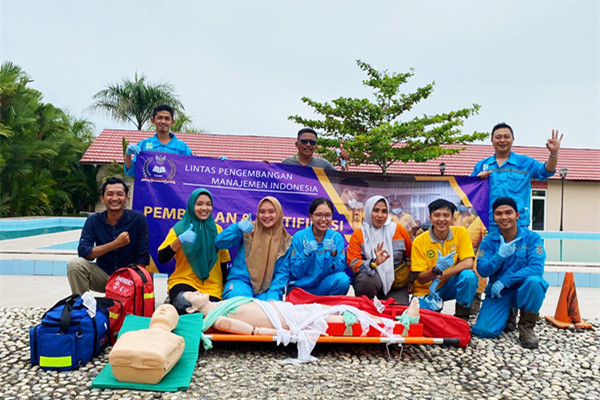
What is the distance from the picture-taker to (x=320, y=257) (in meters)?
3.79

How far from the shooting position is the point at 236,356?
10.3 feet

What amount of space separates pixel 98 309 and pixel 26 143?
16.2 m

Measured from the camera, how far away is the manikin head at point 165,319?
2854mm

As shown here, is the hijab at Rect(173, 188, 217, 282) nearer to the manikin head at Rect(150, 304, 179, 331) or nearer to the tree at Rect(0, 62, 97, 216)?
the manikin head at Rect(150, 304, 179, 331)

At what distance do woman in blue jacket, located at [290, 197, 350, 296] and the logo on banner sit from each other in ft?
5.63

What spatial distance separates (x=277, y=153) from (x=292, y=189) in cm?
1341

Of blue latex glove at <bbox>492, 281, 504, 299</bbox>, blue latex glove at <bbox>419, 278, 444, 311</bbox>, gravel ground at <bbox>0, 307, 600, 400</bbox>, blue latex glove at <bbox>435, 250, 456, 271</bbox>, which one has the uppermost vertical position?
blue latex glove at <bbox>435, 250, 456, 271</bbox>

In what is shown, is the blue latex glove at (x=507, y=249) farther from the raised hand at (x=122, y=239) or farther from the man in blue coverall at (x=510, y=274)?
the raised hand at (x=122, y=239)

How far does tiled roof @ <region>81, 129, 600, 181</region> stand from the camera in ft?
56.2

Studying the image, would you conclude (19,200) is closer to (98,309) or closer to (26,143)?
(26,143)

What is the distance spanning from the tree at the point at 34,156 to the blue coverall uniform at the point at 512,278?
607 inches

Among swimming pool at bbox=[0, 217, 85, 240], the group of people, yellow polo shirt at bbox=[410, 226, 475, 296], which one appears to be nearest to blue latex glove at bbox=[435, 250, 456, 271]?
the group of people

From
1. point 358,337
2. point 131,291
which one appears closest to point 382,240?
point 358,337

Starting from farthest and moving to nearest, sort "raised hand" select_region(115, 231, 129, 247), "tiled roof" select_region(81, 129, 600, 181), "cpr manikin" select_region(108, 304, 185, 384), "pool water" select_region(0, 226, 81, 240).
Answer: "tiled roof" select_region(81, 129, 600, 181) < "pool water" select_region(0, 226, 81, 240) < "raised hand" select_region(115, 231, 129, 247) < "cpr manikin" select_region(108, 304, 185, 384)
